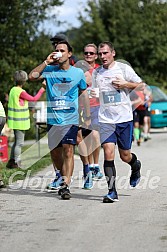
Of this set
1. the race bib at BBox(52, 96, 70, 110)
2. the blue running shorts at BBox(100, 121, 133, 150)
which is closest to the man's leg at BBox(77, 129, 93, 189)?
the blue running shorts at BBox(100, 121, 133, 150)

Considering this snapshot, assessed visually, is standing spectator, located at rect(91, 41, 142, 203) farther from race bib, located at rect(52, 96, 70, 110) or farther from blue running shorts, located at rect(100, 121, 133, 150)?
race bib, located at rect(52, 96, 70, 110)

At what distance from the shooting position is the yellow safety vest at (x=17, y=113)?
14.7 meters

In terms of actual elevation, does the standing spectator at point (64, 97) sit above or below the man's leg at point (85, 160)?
above

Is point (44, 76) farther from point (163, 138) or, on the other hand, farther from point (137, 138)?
point (163, 138)

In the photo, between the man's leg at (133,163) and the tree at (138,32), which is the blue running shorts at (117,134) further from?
the tree at (138,32)

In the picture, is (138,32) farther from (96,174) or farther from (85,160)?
(85,160)

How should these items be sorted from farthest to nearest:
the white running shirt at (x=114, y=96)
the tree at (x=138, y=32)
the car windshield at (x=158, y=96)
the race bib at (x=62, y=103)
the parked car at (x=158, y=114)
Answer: the tree at (x=138, y=32) < the car windshield at (x=158, y=96) < the parked car at (x=158, y=114) < the race bib at (x=62, y=103) < the white running shirt at (x=114, y=96)

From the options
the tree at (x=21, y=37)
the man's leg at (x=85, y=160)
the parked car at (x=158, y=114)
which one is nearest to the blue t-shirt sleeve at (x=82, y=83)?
the man's leg at (x=85, y=160)

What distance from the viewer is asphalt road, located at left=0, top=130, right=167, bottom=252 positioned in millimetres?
7277

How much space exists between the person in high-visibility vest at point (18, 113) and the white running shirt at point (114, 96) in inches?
176

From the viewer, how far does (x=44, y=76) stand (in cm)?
1059

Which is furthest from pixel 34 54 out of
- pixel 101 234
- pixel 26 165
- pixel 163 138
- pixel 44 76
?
pixel 101 234

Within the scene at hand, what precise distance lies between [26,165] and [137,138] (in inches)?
246

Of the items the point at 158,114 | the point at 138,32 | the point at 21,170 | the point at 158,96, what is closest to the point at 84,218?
the point at 21,170
